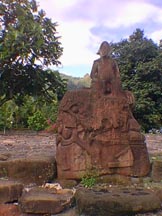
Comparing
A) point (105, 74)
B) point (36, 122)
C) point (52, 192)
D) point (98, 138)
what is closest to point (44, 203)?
point (52, 192)

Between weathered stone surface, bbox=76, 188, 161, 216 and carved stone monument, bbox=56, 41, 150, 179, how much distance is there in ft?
2.25

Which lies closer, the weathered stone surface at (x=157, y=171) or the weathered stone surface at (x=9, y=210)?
the weathered stone surface at (x=9, y=210)

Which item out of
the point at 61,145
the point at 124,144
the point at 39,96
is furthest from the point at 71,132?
the point at 39,96

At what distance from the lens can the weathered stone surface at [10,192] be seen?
4137 millimetres

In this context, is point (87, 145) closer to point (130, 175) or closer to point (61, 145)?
point (61, 145)

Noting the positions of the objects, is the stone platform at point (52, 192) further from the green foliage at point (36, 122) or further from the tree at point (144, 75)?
the tree at point (144, 75)

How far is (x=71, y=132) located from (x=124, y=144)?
27.3 inches

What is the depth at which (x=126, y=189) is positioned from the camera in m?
4.27

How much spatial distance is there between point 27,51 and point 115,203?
8063mm

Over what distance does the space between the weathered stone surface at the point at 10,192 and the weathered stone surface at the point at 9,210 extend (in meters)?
0.07

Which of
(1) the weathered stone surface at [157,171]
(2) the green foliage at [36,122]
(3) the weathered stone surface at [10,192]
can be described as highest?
(2) the green foliage at [36,122]

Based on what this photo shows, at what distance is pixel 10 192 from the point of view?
4156 millimetres

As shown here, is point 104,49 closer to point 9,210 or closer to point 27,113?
point 9,210

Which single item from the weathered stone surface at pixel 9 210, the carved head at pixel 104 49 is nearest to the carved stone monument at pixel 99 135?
the carved head at pixel 104 49
